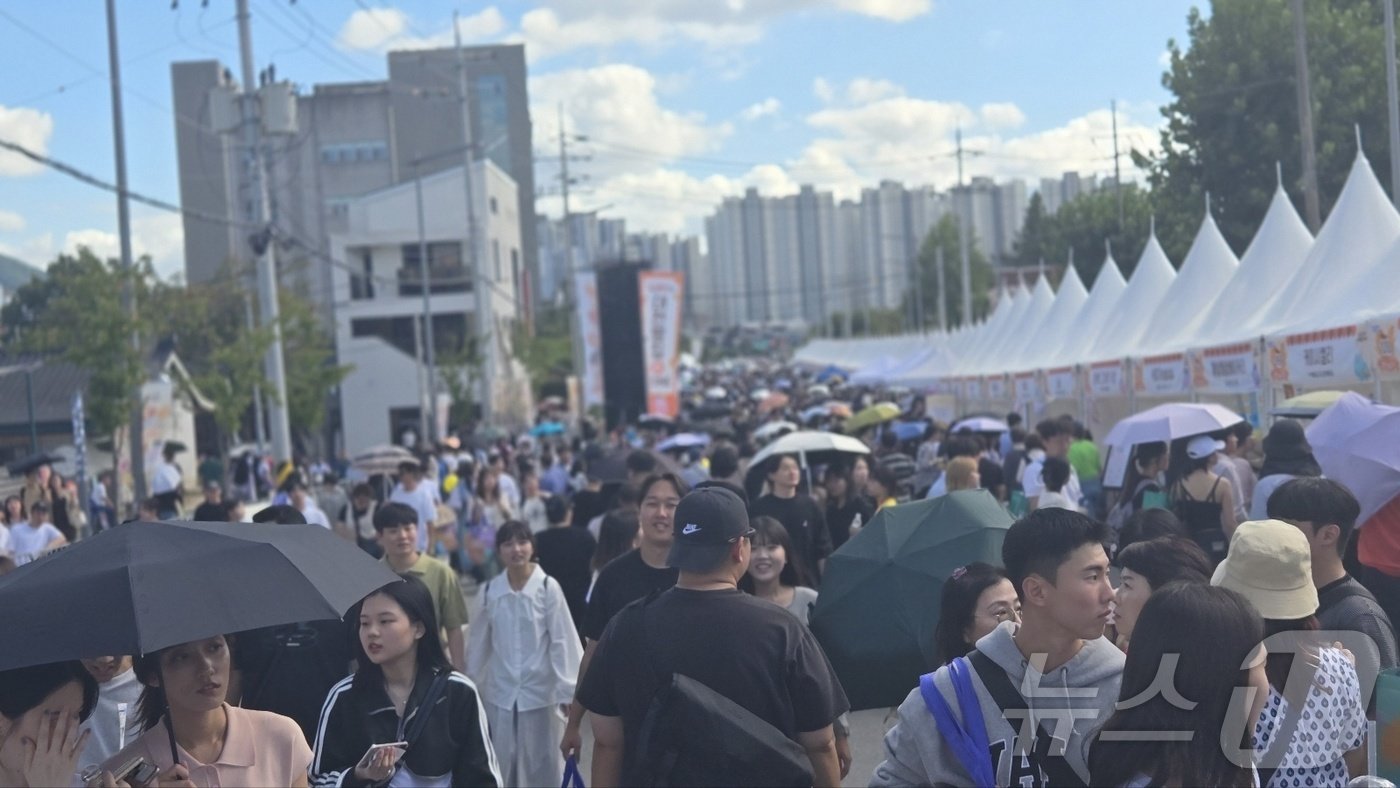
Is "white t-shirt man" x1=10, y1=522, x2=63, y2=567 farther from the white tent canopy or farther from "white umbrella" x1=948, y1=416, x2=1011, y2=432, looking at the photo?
the white tent canopy

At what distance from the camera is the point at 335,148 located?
7450cm

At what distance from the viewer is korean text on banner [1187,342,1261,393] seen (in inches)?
554

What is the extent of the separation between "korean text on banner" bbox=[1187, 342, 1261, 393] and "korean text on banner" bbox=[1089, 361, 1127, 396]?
10.1 ft

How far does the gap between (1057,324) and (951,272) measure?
61006 millimetres

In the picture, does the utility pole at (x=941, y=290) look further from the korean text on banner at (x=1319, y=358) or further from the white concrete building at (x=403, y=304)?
the korean text on banner at (x=1319, y=358)

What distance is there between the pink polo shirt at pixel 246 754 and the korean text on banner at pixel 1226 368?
469 inches

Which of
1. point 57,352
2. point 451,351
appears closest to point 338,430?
point 451,351

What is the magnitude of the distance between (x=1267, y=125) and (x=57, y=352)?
78.9 feet

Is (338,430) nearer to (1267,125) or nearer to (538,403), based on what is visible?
(538,403)

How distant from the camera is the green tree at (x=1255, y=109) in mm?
29781

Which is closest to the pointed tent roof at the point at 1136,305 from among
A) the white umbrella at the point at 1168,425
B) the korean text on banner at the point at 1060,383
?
the korean text on banner at the point at 1060,383

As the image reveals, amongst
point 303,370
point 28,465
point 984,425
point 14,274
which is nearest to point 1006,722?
point 28,465

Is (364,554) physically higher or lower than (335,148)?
lower

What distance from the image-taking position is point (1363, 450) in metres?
7.10
